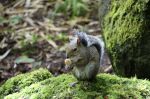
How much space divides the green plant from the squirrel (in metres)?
4.53

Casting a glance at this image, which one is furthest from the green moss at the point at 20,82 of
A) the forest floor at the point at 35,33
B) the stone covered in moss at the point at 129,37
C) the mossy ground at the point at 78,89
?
the forest floor at the point at 35,33

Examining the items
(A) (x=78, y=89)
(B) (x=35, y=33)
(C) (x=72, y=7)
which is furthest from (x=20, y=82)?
(C) (x=72, y=7)

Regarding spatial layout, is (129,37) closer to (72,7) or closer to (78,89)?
(78,89)

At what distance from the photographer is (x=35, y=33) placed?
769 centimetres

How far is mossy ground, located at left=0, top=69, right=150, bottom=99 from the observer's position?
3.67 meters

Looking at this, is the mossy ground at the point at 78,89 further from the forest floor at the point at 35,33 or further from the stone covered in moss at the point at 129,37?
the forest floor at the point at 35,33

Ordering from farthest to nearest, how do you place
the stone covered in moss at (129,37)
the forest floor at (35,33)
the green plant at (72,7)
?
the green plant at (72,7) → the forest floor at (35,33) → the stone covered in moss at (129,37)

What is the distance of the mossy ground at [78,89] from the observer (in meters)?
3.67

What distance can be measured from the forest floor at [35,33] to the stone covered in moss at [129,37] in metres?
1.59

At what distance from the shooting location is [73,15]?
8.25m

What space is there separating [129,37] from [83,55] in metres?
1.40

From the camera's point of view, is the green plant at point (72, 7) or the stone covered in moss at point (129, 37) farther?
→ the green plant at point (72, 7)

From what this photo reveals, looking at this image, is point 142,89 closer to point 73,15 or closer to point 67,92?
point 67,92

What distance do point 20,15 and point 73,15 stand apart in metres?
1.03
